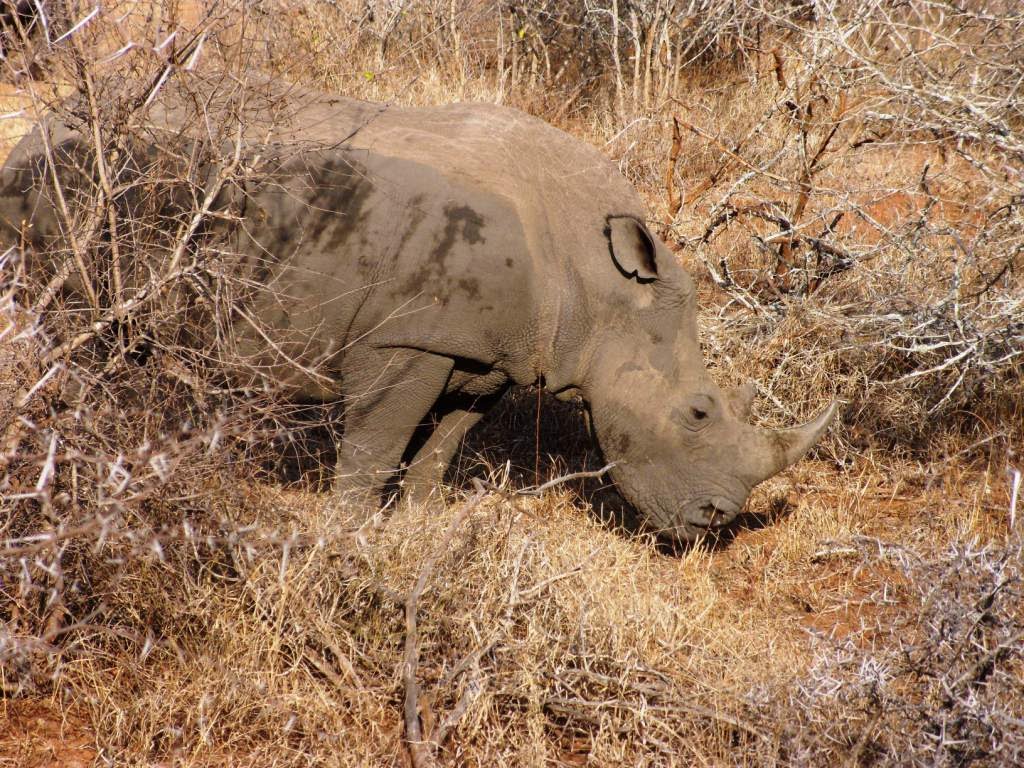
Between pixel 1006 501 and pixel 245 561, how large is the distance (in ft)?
14.1

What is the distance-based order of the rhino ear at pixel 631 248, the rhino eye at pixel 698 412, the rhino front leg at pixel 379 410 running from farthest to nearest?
the rhino eye at pixel 698 412 < the rhino ear at pixel 631 248 < the rhino front leg at pixel 379 410

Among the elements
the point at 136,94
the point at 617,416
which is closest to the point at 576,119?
the point at 617,416

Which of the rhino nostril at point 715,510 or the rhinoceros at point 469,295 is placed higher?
the rhinoceros at point 469,295

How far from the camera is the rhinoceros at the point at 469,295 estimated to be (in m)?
5.26

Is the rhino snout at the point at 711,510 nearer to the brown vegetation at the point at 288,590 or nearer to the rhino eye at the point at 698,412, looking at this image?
the brown vegetation at the point at 288,590

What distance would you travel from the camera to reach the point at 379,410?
5.51 metres

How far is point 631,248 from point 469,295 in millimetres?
873

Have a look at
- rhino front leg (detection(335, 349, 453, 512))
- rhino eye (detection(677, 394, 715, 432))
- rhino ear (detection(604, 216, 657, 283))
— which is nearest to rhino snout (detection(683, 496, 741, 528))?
rhino eye (detection(677, 394, 715, 432))

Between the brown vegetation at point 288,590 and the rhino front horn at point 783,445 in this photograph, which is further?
the rhino front horn at point 783,445

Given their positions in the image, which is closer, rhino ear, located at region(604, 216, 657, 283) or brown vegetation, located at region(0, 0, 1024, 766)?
brown vegetation, located at region(0, 0, 1024, 766)

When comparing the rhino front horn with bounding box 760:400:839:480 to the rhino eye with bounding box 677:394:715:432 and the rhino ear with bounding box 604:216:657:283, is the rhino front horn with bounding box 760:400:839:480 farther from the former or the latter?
the rhino ear with bounding box 604:216:657:283

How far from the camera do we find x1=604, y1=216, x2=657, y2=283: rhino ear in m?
5.60

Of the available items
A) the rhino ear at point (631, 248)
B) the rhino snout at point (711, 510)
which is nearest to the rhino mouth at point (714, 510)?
the rhino snout at point (711, 510)

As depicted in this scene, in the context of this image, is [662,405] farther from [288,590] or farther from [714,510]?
[288,590]
